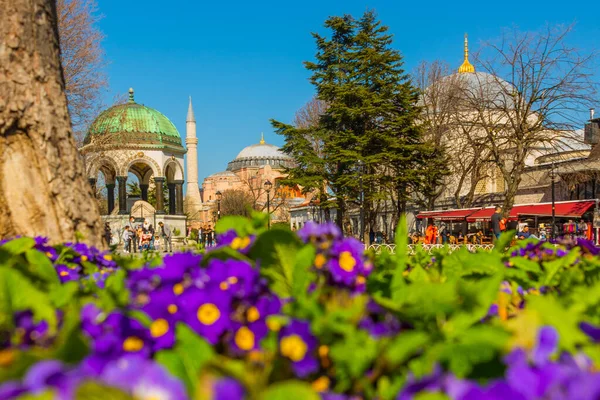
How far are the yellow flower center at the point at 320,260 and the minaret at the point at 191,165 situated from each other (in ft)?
267

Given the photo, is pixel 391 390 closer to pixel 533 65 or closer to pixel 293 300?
pixel 293 300

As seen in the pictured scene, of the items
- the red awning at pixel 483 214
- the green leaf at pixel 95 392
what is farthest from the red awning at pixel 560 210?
the green leaf at pixel 95 392

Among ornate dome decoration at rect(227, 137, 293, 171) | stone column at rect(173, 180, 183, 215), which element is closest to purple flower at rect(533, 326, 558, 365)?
stone column at rect(173, 180, 183, 215)

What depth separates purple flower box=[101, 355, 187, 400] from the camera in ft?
2.61

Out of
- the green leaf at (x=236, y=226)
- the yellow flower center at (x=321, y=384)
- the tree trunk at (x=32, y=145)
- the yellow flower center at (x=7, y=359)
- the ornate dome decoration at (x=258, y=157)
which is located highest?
the ornate dome decoration at (x=258, y=157)

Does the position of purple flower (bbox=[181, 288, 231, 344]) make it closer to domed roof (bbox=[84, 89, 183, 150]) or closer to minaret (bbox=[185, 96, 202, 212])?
domed roof (bbox=[84, 89, 183, 150])

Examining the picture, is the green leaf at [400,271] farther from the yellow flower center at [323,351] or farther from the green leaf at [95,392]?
the green leaf at [95,392]

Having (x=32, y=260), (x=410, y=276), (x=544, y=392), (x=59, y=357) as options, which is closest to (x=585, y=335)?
(x=544, y=392)

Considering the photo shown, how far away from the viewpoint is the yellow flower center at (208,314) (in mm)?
1203

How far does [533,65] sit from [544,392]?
89.7ft

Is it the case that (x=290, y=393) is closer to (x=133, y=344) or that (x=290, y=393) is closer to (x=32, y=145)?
(x=133, y=344)

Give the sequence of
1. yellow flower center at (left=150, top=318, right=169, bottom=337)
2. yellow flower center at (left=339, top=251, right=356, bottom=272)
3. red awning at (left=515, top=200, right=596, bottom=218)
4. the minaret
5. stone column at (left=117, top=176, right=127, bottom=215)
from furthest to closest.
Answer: the minaret → stone column at (left=117, top=176, right=127, bottom=215) → red awning at (left=515, top=200, right=596, bottom=218) → yellow flower center at (left=339, top=251, right=356, bottom=272) → yellow flower center at (left=150, top=318, right=169, bottom=337)

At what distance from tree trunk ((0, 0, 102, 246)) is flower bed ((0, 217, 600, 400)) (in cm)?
200

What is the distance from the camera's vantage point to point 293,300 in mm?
1432
